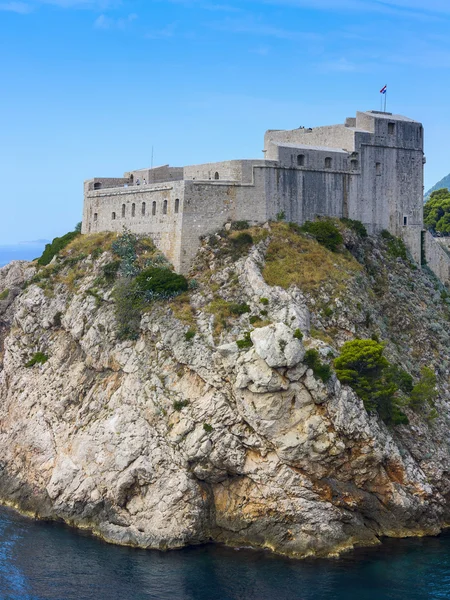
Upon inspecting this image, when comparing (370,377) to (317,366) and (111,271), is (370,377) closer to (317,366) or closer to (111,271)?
(317,366)

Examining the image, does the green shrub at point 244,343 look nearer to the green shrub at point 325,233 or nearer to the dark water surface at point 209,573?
the dark water surface at point 209,573

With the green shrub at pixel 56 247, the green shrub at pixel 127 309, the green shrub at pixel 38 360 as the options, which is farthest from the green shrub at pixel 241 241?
the green shrub at pixel 56 247

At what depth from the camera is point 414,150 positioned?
81.9m

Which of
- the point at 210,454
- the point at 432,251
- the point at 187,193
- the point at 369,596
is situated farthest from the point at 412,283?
the point at 369,596

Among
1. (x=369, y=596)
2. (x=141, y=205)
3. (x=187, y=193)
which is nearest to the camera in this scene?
(x=369, y=596)

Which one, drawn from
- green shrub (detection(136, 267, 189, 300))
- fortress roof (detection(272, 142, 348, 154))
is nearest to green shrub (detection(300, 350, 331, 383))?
green shrub (detection(136, 267, 189, 300))

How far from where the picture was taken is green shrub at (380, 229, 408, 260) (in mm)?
80125

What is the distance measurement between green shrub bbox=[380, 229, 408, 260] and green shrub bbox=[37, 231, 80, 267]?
25664 millimetres

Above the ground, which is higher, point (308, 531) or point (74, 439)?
point (74, 439)

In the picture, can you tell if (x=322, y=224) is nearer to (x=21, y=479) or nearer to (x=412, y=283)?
(x=412, y=283)

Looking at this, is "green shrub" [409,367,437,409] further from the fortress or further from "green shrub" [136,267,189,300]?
"green shrub" [136,267,189,300]

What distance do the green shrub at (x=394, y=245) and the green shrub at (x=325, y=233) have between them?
654cm

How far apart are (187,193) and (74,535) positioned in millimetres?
25292

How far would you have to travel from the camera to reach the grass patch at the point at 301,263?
6912 cm
